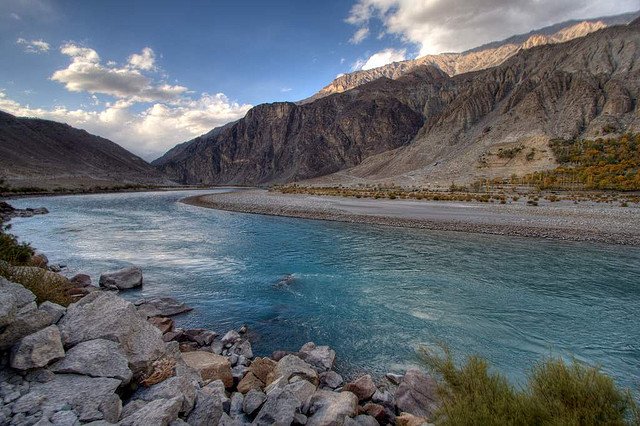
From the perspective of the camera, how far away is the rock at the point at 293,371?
7254 millimetres

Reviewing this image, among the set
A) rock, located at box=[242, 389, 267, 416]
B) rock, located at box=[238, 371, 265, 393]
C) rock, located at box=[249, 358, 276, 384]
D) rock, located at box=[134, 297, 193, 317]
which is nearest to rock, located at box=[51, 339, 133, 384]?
rock, located at box=[242, 389, 267, 416]

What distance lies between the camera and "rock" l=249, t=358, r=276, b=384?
763 centimetres

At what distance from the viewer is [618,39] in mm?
93312

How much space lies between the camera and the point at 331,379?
7699mm

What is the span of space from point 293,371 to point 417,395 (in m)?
2.39

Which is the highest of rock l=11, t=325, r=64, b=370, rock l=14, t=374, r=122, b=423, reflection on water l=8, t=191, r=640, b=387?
rock l=11, t=325, r=64, b=370

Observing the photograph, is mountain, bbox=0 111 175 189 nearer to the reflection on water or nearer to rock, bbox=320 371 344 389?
the reflection on water

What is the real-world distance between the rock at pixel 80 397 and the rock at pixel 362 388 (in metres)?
4.01

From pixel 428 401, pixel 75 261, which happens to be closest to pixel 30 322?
pixel 428 401

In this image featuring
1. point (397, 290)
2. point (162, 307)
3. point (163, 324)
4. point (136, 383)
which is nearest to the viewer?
point (136, 383)

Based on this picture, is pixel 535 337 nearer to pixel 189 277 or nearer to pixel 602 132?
pixel 189 277

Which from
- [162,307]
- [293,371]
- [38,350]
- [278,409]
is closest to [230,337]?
[293,371]

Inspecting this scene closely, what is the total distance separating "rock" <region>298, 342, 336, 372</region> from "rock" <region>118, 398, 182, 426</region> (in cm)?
422

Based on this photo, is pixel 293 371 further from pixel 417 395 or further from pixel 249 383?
pixel 417 395
